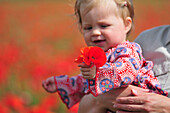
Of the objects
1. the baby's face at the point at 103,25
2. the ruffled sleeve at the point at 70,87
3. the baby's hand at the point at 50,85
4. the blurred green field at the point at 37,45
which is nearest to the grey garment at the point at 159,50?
the baby's face at the point at 103,25

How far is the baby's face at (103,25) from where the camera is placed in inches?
66.8

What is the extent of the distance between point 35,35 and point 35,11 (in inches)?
37.8

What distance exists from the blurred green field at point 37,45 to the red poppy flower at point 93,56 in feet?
6.16

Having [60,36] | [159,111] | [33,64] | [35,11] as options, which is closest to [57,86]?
[159,111]

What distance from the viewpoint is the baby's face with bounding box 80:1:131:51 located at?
1.70 meters

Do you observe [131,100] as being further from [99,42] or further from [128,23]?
[128,23]

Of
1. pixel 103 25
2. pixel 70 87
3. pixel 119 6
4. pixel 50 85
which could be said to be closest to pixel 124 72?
pixel 103 25

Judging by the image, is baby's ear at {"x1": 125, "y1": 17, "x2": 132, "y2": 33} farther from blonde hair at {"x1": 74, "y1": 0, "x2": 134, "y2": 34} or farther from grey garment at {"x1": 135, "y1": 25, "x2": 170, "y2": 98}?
grey garment at {"x1": 135, "y1": 25, "x2": 170, "y2": 98}

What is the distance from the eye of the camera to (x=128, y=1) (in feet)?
6.03

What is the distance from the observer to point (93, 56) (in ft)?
4.65

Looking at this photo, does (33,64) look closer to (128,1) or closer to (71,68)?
(71,68)

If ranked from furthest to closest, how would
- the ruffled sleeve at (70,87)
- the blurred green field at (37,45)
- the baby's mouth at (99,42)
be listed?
the blurred green field at (37,45), the ruffled sleeve at (70,87), the baby's mouth at (99,42)

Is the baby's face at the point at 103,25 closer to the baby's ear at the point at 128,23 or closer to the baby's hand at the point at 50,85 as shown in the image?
the baby's ear at the point at 128,23

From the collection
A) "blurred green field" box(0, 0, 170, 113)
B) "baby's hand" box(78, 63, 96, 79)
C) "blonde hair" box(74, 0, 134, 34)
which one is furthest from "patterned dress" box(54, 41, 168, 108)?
"blurred green field" box(0, 0, 170, 113)
